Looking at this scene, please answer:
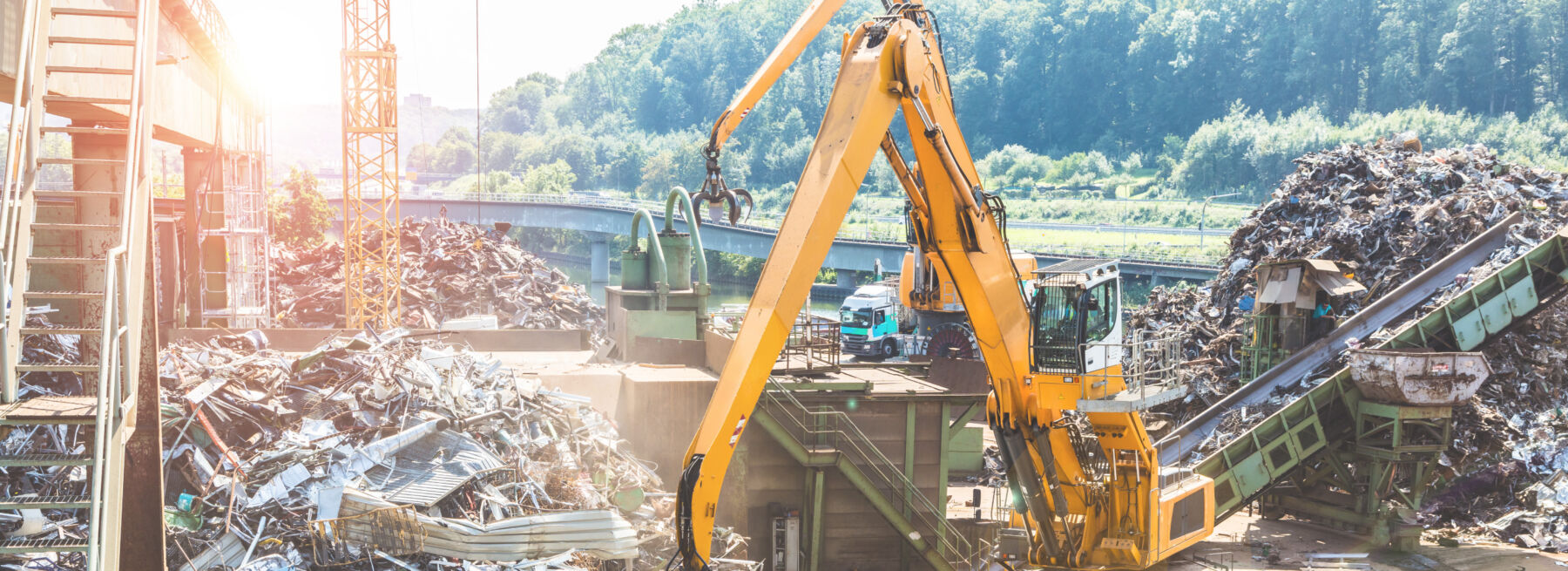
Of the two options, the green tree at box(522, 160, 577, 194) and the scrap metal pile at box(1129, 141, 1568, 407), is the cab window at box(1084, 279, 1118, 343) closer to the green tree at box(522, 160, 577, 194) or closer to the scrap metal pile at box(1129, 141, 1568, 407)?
the scrap metal pile at box(1129, 141, 1568, 407)

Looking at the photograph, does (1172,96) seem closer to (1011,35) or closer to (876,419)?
(1011,35)

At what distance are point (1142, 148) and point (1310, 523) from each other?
311 ft

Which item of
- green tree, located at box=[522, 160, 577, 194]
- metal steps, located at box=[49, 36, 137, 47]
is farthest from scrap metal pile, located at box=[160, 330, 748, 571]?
green tree, located at box=[522, 160, 577, 194]

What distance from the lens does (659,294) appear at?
21141 mm

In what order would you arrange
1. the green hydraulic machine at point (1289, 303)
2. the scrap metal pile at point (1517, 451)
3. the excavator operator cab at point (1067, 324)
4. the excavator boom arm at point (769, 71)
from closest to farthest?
1. the excavator operator cab at point (1067, 324)
2. the excavator boom arm at point (769, 71)
3. the scrap metal pile at point (1517, 451)
4. the green hydraulic machine at point (1289, 303)

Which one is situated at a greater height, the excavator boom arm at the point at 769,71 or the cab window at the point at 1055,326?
the excavator boom arm at the point at 769,71

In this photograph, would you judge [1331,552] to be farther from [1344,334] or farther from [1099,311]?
[1099,311]

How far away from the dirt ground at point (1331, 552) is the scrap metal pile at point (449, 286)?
72.4 feet

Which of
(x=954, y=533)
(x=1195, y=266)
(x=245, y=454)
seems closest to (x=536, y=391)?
(x=245, y=454)

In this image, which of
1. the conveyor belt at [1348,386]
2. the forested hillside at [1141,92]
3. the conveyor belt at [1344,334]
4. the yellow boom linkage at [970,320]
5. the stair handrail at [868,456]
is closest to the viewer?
the yellow boom linkage at [970,320]

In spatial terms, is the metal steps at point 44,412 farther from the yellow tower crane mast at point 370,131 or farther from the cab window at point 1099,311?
the yellow tower crane mast at point 370,131

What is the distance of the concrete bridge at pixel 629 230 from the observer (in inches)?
2315

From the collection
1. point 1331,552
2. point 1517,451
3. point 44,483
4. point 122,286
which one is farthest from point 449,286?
point 122,286

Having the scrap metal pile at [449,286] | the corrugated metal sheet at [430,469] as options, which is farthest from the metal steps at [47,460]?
the scrap metal pile at [449,286]
